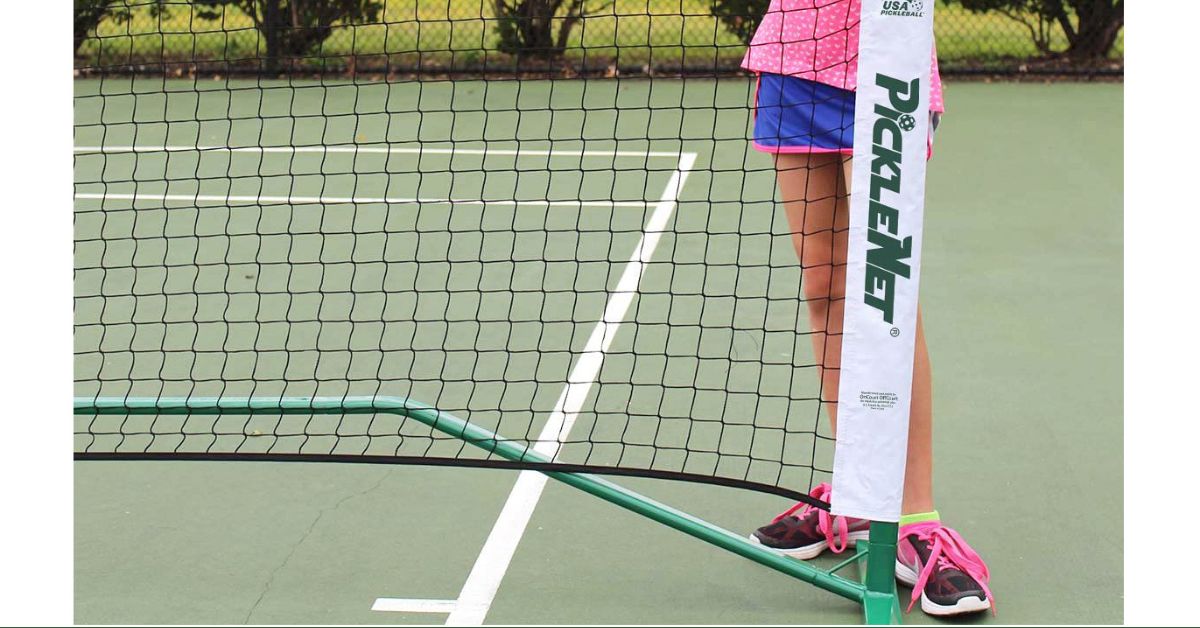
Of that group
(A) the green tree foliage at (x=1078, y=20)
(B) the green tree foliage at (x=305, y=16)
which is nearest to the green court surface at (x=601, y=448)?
(B) the green tree foliage at (x=305, y=16)

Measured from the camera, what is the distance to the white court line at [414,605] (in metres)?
2.60

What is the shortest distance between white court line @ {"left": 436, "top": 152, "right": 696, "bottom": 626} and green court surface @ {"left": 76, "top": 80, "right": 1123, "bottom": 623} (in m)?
0.01

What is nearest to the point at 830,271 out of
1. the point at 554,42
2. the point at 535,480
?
the point at 535,480

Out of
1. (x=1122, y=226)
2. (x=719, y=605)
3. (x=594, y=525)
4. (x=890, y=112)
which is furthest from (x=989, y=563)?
(x=1122, y=226)

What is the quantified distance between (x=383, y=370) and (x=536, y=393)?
0.52m

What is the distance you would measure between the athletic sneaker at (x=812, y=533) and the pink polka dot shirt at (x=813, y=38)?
2.93 feet

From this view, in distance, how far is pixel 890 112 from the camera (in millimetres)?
2311

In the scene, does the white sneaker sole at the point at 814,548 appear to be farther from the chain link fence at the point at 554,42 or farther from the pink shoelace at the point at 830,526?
the chain link fence at the point at 554,42

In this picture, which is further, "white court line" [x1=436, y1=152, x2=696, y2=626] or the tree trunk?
the tree trunk

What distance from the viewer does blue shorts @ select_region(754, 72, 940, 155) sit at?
2.54 m

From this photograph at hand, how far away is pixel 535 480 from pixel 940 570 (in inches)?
40.8

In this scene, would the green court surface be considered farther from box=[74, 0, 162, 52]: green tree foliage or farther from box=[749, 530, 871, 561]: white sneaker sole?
box=[74, 0, 162, 52]: green tree foliage

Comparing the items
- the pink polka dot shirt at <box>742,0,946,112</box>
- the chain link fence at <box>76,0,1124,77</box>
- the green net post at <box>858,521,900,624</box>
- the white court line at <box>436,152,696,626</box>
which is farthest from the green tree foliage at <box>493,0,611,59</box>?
the green net post at <box>858,521,900,624</box>

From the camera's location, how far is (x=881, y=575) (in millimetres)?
2500
